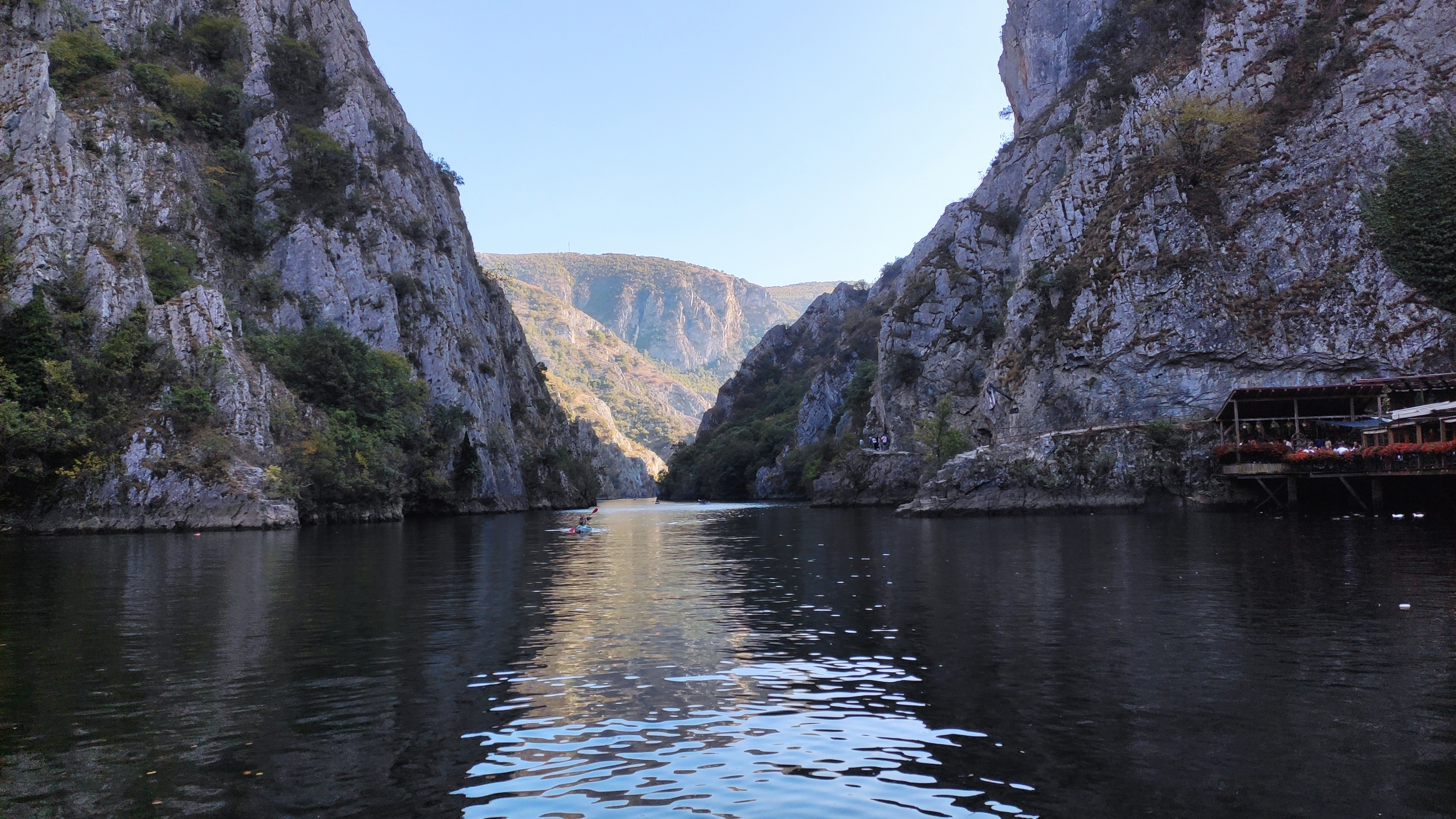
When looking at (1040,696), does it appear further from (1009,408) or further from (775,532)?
(1009,408)

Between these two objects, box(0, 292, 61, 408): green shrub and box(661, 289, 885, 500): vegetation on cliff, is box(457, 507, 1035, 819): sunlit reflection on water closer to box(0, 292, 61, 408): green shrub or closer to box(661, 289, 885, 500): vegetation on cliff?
box(0, 292, 61, 408): green shrub

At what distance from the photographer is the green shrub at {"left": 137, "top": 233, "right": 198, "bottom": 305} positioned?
7506 centimetres

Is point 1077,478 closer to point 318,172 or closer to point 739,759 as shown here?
point 739,759

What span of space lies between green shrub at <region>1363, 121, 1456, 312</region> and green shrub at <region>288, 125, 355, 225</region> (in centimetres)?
10275

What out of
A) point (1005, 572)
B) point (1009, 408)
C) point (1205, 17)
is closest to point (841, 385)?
point (1009, 408)

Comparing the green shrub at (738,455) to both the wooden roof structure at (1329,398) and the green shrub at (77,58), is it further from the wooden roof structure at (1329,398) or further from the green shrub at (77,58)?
the green shrub at (77,58)

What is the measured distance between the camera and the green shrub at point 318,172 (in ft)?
330

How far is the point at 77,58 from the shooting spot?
8619 centimetres

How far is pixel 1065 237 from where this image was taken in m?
92.9

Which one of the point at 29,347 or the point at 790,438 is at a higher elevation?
the point at 29,347

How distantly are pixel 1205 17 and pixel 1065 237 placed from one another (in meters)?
32.2

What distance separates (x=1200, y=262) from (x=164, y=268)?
92739mm

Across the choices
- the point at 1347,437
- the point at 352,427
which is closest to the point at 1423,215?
the point at 1347,437

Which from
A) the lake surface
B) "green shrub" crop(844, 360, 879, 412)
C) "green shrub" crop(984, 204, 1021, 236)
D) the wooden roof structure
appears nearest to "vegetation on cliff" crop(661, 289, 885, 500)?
"green shrub" crop(844, 360, 879, 412)
